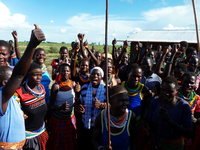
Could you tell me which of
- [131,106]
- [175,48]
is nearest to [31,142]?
[131,106]

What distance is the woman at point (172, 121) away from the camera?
1909 mm

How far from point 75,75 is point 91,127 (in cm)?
140

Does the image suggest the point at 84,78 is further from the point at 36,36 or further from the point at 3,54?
the point at 36,36

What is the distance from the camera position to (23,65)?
3.81 ft

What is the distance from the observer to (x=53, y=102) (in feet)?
8.95

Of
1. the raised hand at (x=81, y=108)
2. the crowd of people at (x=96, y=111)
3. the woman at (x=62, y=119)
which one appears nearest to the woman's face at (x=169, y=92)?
the crowd of people at (x=96, y=111)

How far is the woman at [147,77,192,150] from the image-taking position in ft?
6.26

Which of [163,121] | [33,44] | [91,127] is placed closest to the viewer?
[33,44]

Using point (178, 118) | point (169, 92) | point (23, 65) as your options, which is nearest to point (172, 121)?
point (178, 118)

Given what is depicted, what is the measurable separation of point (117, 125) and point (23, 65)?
126 cm

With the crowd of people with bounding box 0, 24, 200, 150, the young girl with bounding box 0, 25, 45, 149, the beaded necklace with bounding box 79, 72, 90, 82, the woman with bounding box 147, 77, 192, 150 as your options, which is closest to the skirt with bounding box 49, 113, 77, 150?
the crowd of people with bounding box 0, 24, 200, 150

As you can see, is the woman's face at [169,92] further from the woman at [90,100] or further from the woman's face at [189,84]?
the woman at [90,100]

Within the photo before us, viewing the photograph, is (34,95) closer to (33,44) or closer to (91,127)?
(91,127)

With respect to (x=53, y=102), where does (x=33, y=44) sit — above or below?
above
